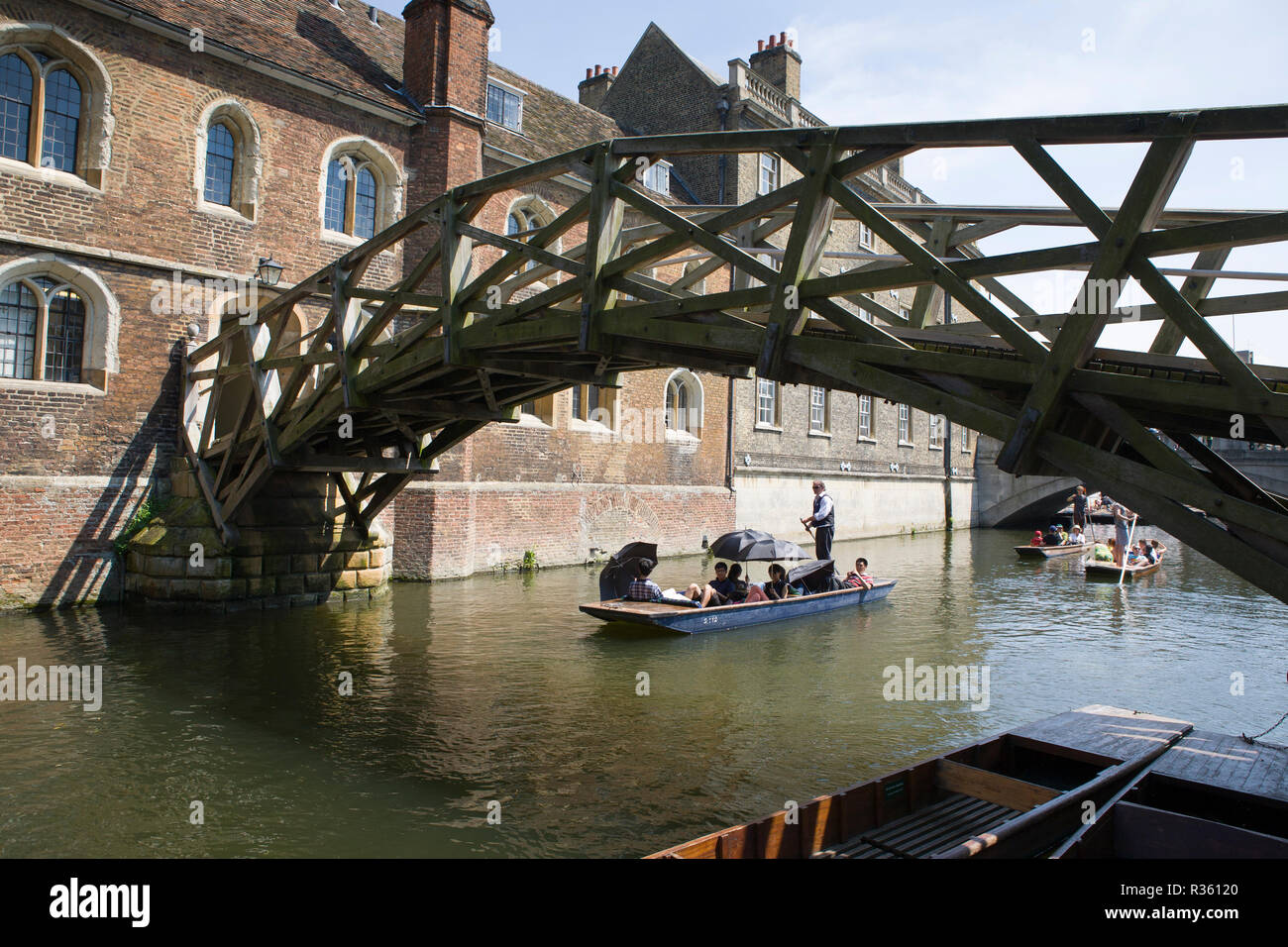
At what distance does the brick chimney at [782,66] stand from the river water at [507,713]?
19.5 m

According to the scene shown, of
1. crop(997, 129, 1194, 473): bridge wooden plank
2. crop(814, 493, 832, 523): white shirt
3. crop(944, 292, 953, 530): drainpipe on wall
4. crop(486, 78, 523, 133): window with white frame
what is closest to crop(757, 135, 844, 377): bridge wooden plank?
crop(997, 129, 1194, 473): bridge wooden plank

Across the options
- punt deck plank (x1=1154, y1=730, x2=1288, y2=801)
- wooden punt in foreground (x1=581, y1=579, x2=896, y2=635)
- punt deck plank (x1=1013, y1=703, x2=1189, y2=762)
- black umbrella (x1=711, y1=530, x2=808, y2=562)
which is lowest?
punt deck plank (x1=1013, y1=703, x2=1189, y2=762)

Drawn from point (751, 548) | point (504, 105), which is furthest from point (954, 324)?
point (504, 105)

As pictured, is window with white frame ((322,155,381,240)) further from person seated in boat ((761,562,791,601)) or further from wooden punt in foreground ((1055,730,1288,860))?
wooden punt in foreground ((1055,730,1288,860))

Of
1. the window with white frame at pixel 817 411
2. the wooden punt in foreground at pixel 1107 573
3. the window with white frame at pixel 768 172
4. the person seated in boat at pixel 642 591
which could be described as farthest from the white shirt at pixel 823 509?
the window with white frame at pixel 768 172

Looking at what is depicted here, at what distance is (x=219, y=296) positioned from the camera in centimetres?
1395

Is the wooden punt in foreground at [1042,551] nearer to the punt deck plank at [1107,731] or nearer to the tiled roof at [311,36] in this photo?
the punt deck plank at [1107,731]

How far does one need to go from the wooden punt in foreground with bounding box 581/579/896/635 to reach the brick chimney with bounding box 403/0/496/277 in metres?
8.05

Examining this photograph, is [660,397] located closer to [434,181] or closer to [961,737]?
[434,181]

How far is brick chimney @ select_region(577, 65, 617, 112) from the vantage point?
28.9 m

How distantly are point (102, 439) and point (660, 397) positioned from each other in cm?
1184

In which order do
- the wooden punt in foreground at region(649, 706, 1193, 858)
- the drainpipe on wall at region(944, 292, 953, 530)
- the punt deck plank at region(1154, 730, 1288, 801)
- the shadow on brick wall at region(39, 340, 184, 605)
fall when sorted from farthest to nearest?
the drainpipe on wall at region(944, 292, 953, 530) → the shadow on brick wall at region(39, 340, 184, 605) → the punt deck plank at region(1154, 730, 1288, 801) → the wooden punt in foreground at region(649, 706, 1193, 858)
